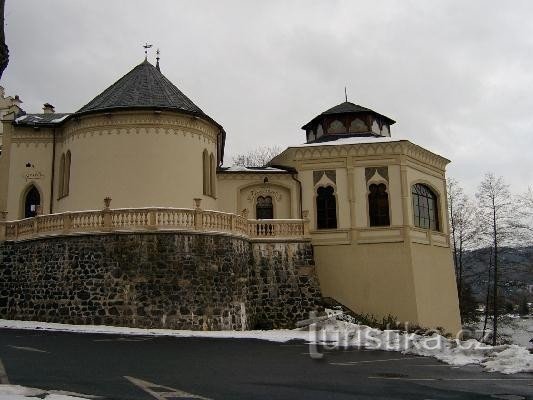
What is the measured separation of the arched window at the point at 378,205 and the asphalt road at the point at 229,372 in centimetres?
1132

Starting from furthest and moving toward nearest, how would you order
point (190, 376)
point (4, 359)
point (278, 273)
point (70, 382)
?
point (278, 273)
point (4, 359)
point (190, 376)
point (70, 382)

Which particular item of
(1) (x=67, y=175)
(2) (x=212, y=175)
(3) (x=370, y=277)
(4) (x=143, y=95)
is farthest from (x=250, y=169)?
(1) (x=67, y=175)

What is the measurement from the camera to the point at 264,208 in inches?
1081

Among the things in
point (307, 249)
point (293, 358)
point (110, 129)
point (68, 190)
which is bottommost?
point (293, 358)

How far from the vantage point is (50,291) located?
19.6 m

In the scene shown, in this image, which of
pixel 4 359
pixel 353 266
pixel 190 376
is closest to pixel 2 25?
pixel 190 376

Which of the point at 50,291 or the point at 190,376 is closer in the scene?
the point at 190,376

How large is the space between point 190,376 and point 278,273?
42.3 ft

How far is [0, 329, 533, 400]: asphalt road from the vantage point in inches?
348

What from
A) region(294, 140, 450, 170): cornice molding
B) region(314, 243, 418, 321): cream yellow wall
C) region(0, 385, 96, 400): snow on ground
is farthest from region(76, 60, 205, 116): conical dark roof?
region(0, 385, 96, 400): snow on ground

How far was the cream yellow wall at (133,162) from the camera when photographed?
74.8 feet

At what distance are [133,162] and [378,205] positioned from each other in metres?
11.1

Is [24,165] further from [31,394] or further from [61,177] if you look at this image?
[31,394]

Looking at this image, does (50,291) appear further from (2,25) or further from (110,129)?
(2,25)
